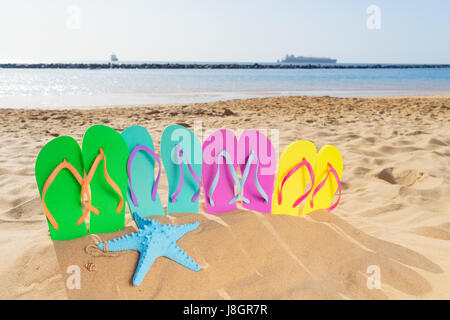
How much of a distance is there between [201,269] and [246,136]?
0.73m

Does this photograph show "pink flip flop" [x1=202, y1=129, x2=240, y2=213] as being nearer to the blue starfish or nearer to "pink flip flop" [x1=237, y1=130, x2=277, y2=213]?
"pink flip flop" [x1=237, y1=130, x2=277, y2=213]

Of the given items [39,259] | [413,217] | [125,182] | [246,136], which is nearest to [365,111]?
[413,217]

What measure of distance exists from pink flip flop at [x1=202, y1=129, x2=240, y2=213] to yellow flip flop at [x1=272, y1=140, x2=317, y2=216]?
0.83 ft

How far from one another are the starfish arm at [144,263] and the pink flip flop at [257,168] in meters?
0.59

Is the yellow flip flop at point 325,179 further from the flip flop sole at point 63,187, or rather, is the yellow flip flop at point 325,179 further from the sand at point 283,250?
the flip flop sole at point 63,187

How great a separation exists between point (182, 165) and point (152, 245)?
1.69ft

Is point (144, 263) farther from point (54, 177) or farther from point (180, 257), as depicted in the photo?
point (54, 177)

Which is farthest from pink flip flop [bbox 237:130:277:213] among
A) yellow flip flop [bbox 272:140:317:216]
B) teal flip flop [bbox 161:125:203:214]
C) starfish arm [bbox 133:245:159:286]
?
starfish arm [bbox 133:245:159:286]

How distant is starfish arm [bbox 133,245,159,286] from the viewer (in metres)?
1.37

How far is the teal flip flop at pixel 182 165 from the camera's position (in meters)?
1.79

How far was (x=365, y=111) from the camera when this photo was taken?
6574mm

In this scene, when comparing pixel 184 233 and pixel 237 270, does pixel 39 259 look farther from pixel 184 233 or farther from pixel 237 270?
pixel 237 270

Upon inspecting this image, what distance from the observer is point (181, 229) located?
1.60 meters
